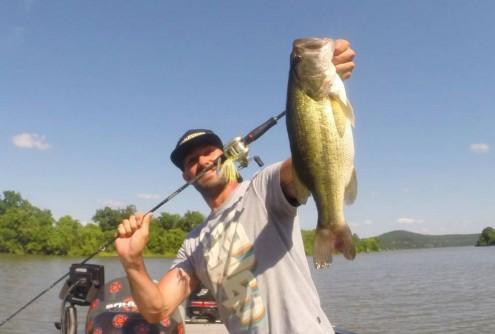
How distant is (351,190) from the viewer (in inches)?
101

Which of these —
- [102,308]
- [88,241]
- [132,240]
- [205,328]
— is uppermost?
[88,241]

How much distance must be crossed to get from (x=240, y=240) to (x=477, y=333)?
48.2ft

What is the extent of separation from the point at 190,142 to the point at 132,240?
1.03 m

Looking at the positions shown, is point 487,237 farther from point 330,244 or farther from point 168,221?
point 330,244

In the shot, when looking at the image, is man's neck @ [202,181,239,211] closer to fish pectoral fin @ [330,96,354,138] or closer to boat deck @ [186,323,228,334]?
fish pectoral fin @ [330,96,354,138]

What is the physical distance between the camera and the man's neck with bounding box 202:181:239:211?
349 centimetres

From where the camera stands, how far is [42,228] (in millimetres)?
73125

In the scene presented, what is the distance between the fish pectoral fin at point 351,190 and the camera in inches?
99.5

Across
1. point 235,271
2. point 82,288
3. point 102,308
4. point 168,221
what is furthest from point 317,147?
point 168,221

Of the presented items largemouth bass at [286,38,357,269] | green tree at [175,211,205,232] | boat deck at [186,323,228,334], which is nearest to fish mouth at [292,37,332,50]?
largemouth bass at [286,38,357,269]

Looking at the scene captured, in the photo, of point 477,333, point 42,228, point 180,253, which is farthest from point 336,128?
point 42,228

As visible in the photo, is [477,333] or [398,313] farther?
[398,313]

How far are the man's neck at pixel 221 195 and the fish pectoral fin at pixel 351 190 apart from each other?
1121 millimetres

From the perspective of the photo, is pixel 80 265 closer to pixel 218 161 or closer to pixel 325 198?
pixel 218 161
